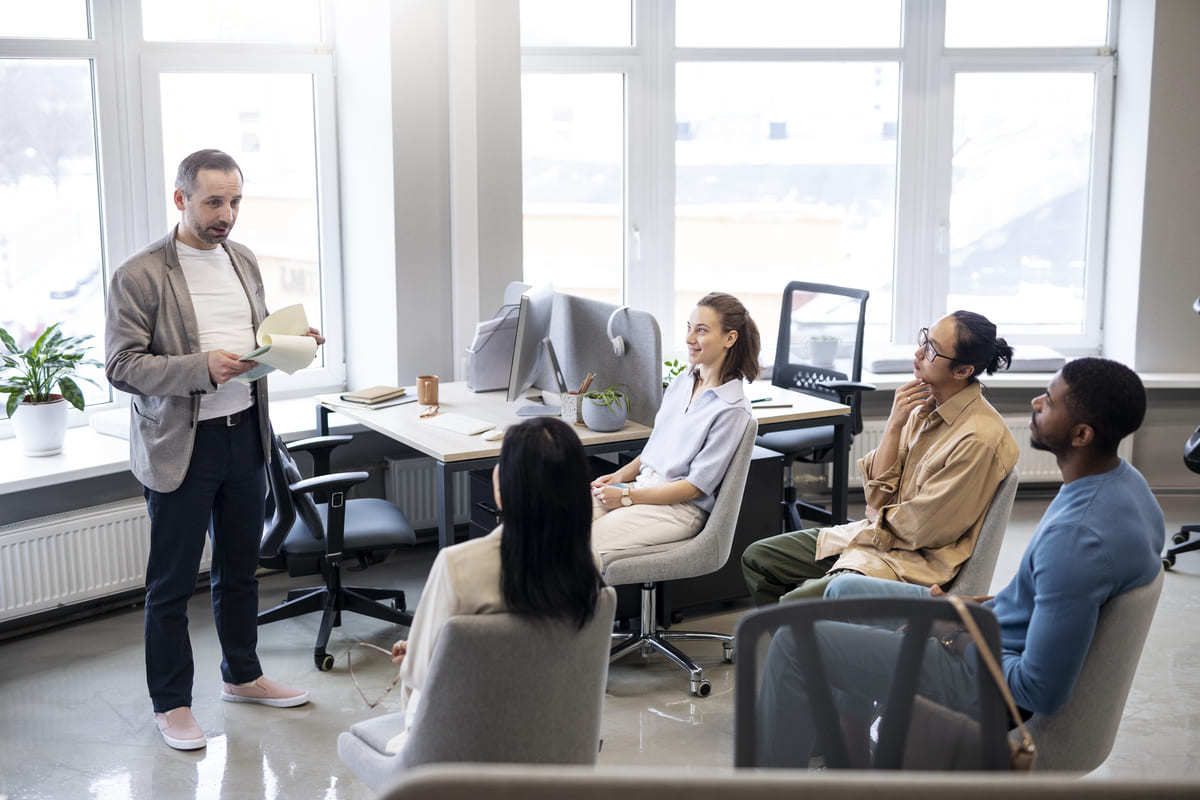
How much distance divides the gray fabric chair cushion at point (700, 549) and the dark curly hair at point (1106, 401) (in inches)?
43.8

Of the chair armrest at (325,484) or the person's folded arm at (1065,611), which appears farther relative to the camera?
the chair armrest at (325,484)

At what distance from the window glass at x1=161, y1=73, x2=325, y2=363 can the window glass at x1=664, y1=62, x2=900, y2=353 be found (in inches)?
62.8

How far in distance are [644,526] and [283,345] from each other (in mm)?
1021

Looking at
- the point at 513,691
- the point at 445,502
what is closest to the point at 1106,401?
the point at 513,691

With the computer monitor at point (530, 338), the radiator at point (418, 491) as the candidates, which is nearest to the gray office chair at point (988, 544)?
the computer monitor at point (530, 338)

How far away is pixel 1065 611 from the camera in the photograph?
79.0 inches

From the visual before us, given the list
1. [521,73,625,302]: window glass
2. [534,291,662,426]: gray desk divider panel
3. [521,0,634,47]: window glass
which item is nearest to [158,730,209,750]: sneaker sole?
[534,291,662,426]: gray desk divider panel

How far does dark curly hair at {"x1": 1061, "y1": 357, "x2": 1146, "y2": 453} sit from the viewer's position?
212 centimetres

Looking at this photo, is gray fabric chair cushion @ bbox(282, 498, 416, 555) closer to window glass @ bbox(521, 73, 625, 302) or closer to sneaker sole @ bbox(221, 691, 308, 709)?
sneaker sole @ bbox(221, 691, 308, 709)

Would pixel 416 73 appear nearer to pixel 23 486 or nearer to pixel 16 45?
pixel 16 45

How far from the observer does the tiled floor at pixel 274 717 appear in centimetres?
293

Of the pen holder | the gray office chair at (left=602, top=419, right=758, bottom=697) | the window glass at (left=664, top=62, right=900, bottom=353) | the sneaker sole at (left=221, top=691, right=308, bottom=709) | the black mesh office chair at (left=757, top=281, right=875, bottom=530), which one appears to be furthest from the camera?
the window glass at (left=664, top=62, right=900, bottom=353)

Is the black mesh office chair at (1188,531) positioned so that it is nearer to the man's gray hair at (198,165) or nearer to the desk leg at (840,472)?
the desk leg at (840,472)

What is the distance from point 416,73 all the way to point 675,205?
1.42 meters
